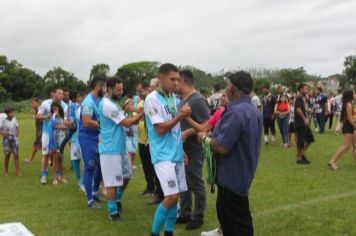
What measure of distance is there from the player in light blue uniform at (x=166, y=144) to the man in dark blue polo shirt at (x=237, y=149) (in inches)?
32.9

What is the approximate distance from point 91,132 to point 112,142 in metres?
0.99

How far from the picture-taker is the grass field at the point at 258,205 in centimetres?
580

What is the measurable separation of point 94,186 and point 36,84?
85615 millimetres

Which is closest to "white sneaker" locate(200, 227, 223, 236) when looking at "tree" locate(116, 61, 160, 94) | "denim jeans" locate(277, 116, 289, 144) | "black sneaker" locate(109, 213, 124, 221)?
"black sneaker" locate(109, 213, 124, 221)

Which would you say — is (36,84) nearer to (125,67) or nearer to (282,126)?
(125,67)

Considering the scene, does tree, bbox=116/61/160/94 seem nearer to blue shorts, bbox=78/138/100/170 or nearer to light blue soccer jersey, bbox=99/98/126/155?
blue shorts, bbox=78/138/100/170

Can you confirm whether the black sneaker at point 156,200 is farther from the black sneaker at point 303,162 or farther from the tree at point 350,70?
the tree at point 350,70

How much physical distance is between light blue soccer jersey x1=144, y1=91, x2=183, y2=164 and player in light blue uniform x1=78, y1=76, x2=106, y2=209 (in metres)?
1.98

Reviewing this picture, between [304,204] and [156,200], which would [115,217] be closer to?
[156,200]

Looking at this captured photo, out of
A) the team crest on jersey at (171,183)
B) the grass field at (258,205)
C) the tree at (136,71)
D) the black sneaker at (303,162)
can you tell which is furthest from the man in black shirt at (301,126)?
the tree at (136,71)

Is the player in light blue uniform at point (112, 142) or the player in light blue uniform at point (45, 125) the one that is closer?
the player in light blue uniform at point (112, 142)

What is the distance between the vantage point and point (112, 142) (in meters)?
6.12

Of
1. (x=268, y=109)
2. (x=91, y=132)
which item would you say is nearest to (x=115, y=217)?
(x=91, y=132)

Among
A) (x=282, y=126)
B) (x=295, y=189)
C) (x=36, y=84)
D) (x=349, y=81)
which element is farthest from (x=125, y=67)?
(x=295, y=189)
